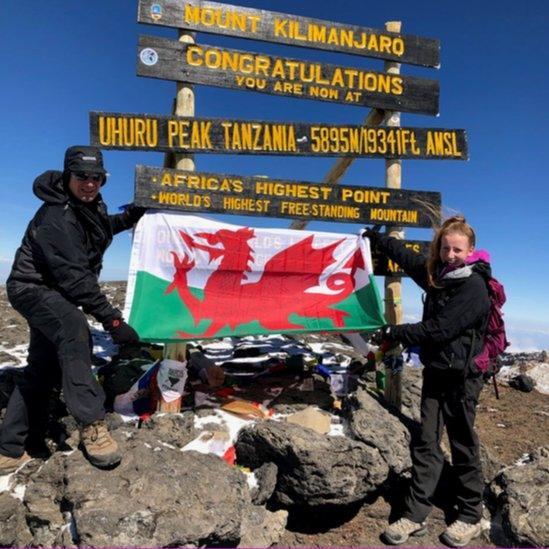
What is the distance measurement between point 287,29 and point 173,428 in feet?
18.1

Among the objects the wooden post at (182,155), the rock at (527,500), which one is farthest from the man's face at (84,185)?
the rock at (527,500)

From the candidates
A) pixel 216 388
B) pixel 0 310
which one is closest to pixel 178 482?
pixel 216 388

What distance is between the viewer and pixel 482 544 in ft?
16.8

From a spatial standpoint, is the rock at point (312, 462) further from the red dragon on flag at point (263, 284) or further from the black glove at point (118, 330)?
the black glove at point (118, 330)

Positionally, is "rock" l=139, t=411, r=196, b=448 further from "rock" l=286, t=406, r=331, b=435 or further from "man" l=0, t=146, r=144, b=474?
"rock" l=286, t=406, r=331, b=435

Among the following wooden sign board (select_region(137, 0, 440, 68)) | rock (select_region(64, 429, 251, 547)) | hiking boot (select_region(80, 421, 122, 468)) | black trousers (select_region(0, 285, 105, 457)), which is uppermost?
wooden sign board (select_region(137, 0, 440, 68))

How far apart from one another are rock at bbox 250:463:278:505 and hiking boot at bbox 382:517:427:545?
131cm

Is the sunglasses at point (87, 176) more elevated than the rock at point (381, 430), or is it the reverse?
the sunglasses at point (87, 176)

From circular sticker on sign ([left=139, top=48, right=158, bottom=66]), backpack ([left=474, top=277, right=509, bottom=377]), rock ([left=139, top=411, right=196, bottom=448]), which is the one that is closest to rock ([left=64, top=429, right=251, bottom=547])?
rock ([left=139, top=411, right=196, bottom=448])

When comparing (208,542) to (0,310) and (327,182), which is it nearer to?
(327,182)

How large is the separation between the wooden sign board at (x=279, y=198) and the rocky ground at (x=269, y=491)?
8.59 feet

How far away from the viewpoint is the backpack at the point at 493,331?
5176 mm

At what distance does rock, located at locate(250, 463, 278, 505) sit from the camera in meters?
5.17

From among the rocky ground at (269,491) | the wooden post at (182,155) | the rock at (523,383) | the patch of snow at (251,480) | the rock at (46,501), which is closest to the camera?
the rocky ground at (269,491)
